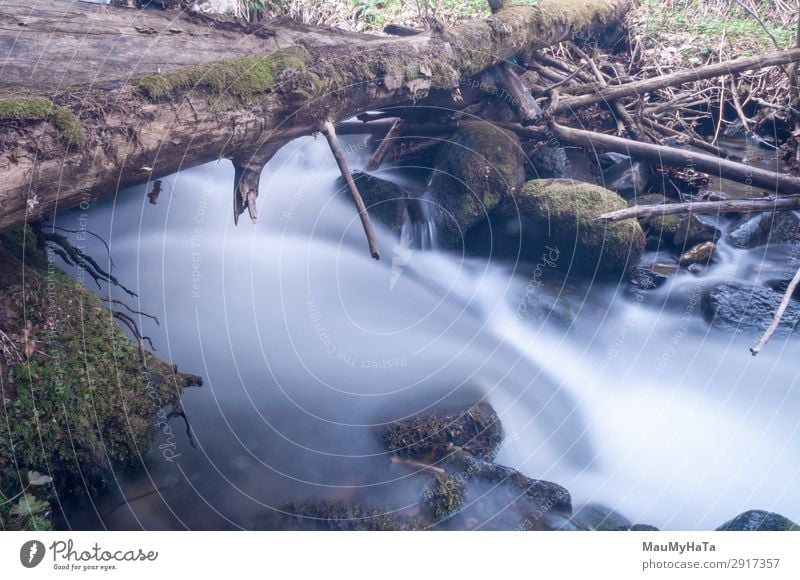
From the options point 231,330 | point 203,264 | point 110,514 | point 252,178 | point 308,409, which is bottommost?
point 110,514

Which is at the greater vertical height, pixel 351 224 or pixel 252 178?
pixel 252 178

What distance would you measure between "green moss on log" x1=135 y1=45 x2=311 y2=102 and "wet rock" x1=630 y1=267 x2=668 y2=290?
3.81ft

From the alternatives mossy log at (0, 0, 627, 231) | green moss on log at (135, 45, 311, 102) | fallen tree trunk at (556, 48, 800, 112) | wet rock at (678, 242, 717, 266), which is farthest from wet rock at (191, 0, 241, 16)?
wet rock at (678, 242, 717, 266)

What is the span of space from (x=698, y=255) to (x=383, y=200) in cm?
101

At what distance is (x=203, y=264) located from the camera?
1.58m

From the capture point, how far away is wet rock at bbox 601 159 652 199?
2.28m

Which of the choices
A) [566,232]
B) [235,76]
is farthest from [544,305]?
[235,76]

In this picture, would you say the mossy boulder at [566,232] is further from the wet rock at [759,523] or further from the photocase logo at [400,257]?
the wet rock at [759,523]

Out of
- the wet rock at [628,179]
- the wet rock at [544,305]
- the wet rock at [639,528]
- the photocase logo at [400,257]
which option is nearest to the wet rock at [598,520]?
the wet rock at [639,528]

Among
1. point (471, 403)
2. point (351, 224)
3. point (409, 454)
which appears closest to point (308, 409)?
point (409, 454)

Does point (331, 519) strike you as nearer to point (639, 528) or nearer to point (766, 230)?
point (639, 528)

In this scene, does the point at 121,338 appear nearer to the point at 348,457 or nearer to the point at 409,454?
the point at 348,457

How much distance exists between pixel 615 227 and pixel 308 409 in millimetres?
1175

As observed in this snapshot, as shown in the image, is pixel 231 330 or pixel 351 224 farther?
pixel 351 224
